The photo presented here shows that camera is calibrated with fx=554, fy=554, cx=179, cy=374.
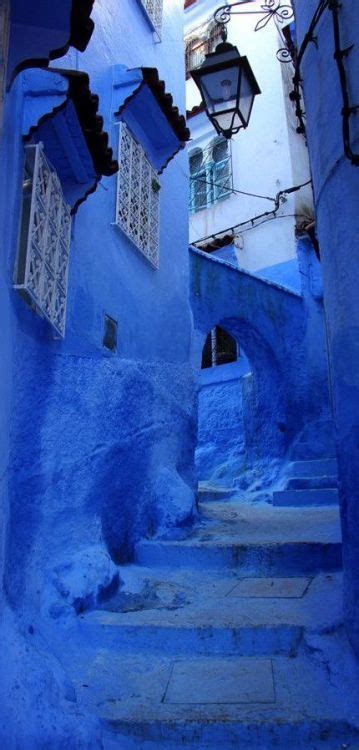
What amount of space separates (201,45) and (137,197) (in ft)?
34.6

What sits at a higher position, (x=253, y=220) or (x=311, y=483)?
(x=253, y=220)

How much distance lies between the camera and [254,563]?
4.70 metres

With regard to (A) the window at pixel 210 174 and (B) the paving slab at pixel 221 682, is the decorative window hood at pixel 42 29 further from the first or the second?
(A) the window at pixel 210 174

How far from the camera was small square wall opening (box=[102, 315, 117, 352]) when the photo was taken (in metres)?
5.12

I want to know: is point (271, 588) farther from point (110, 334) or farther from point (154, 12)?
point (154, 12)

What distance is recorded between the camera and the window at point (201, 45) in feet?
46.4

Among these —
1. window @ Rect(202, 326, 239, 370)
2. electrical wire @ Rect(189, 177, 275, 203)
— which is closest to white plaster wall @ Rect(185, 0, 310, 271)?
electrical wire @ Rect(189, 177, 275, 203)

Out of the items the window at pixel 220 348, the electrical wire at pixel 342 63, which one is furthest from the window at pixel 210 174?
the electrical wire at pixel 342 63

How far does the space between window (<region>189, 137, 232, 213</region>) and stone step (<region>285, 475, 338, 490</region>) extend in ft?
23.0

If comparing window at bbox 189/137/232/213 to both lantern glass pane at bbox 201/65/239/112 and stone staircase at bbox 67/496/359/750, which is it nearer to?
lantern glass pane at bbox 201/65/239/112

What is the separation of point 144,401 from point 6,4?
150 inches

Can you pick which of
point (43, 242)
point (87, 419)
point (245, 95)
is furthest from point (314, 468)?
point (43, 242)

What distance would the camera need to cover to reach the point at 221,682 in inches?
123

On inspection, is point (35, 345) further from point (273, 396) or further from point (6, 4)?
point (273, 396)
